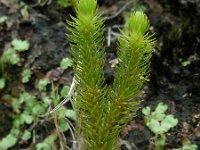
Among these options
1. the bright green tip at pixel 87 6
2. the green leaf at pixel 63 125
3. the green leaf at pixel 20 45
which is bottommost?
the green leaf at pixel 63 125

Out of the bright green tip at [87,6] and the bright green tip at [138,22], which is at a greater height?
the bright green tip at [87,6]

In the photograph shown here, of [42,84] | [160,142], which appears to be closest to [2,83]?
[42,84]

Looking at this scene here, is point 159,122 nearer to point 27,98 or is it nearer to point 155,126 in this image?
point 155,126

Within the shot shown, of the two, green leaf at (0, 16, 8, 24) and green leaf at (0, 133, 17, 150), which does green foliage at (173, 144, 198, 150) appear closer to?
green leaf at (0, 133, 17, 150)

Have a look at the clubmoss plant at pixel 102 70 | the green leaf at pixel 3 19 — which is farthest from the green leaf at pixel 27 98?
the clubmoss plant at pixel 102 70

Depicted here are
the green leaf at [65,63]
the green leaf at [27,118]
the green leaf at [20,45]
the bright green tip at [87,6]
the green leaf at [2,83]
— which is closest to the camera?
the bright green tip at [87,6]

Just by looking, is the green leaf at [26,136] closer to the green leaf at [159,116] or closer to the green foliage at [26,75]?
the green foliage at [26,75]

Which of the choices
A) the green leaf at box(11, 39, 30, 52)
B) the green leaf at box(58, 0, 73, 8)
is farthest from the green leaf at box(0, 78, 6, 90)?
the green leaf at box(58, 0, 73, 8)
